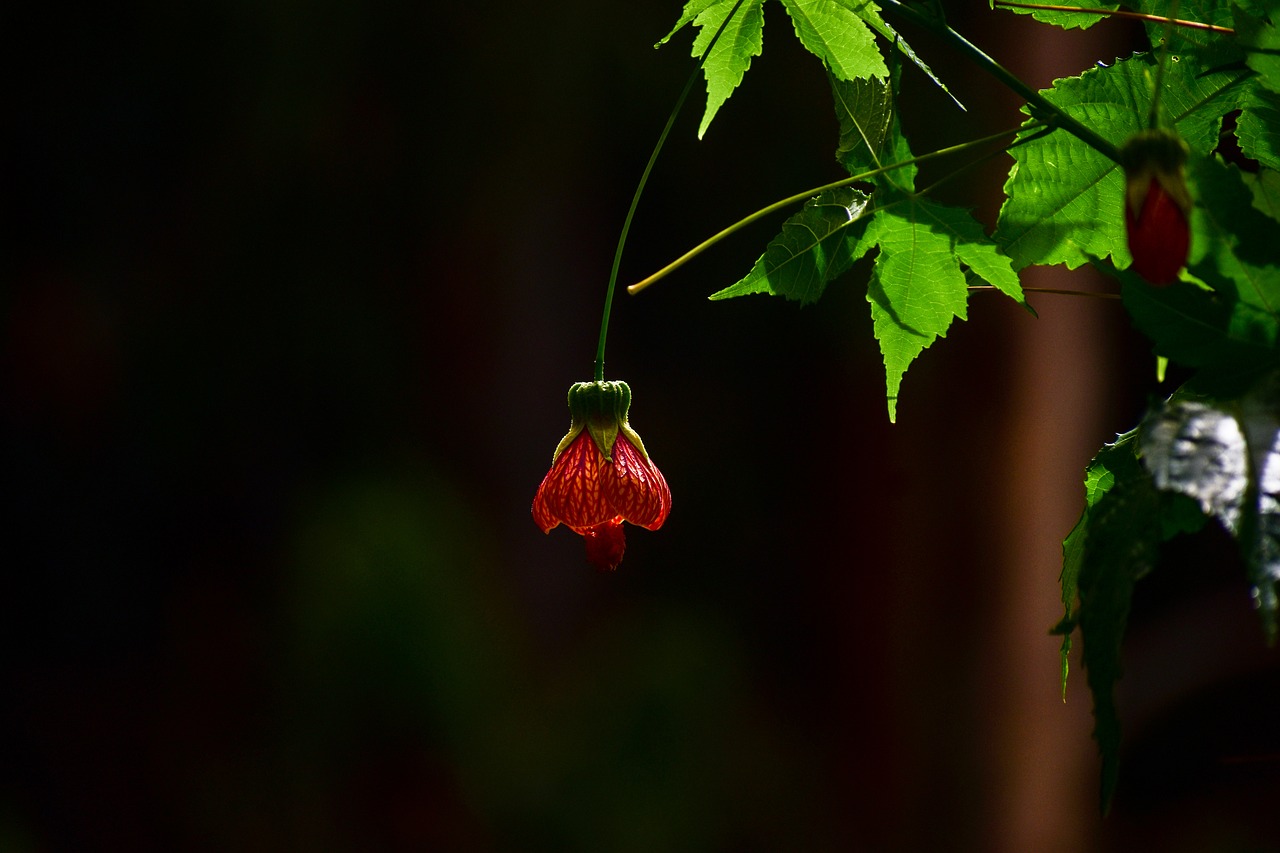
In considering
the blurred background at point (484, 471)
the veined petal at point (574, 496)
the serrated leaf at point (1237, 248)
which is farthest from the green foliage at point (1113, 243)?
the blurred background at point (484, 471)

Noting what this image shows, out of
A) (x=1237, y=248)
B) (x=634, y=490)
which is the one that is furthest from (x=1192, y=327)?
(x=634, y=490)

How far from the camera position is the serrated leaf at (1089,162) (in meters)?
0.37

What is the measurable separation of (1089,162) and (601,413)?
0.23 metres

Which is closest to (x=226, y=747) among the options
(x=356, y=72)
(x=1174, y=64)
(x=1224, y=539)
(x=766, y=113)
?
(x=356, y=72)

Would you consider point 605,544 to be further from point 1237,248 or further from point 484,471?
point 484,471

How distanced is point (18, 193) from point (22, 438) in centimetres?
37

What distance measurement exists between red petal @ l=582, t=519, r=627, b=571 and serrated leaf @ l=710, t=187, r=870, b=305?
11 cm

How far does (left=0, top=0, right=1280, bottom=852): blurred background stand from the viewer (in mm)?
1576

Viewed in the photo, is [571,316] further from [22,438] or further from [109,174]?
[22,438]

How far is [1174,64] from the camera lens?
0.37 m

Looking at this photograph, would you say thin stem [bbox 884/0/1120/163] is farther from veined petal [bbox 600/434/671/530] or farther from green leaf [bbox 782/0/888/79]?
veined petal [bbox 600/434/671/530]

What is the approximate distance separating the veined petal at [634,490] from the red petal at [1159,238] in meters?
0.23

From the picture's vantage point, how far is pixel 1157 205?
273 mm

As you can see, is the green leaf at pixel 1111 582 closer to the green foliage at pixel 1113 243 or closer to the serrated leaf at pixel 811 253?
the green foliage at pixel 1113 243
